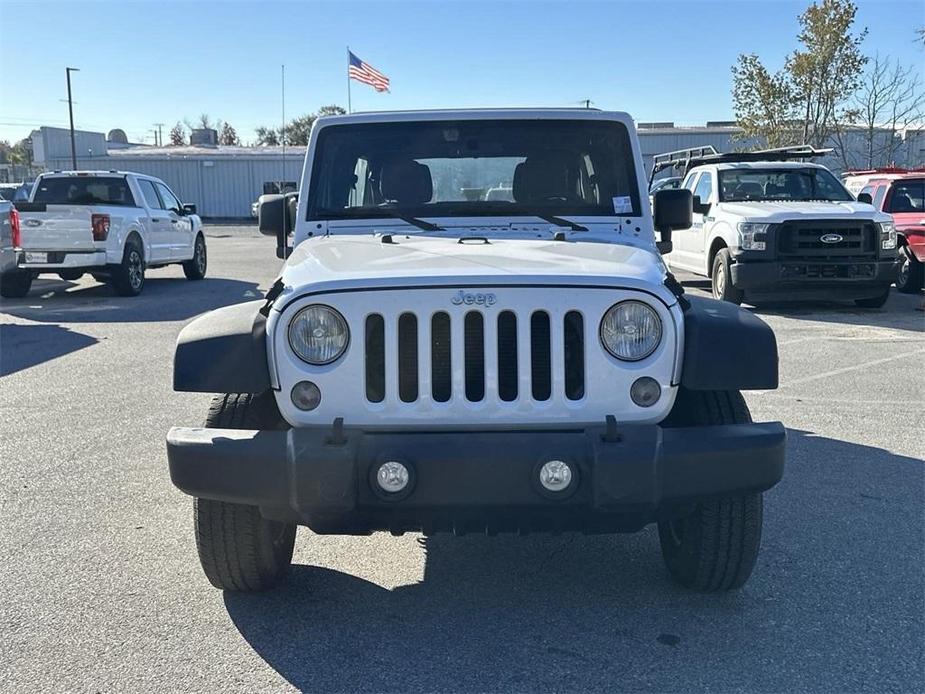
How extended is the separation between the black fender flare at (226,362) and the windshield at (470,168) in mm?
1479

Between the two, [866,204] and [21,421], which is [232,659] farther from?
[866,204]

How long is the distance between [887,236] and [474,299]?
9.64 m

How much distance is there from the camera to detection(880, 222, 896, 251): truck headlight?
11.1 metres

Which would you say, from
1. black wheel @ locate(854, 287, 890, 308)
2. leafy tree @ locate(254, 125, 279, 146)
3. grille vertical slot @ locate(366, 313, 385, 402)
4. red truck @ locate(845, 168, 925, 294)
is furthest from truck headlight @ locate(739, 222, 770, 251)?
leafy tree @ locate(254, 125, 279, 146)

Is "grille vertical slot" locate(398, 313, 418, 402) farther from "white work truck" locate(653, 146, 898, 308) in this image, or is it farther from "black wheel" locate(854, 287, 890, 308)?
"black wheel" locate(854, 287, 890, 308)

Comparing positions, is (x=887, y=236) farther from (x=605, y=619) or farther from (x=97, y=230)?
(x=97, y=230)

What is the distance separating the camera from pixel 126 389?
24.4 ft

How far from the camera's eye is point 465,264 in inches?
128

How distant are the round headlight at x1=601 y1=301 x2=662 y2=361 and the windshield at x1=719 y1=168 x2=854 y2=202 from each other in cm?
990

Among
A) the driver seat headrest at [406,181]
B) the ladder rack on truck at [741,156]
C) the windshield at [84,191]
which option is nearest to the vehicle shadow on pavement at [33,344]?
the windshield at [84,191]

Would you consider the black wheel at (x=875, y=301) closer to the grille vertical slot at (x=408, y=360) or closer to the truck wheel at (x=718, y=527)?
the truck wheel at (x=718, y=527)

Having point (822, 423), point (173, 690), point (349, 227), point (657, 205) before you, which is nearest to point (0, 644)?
point (173, 690)

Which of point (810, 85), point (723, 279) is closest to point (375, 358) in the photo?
point (723, 279)

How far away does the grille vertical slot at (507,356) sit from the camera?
304cm
